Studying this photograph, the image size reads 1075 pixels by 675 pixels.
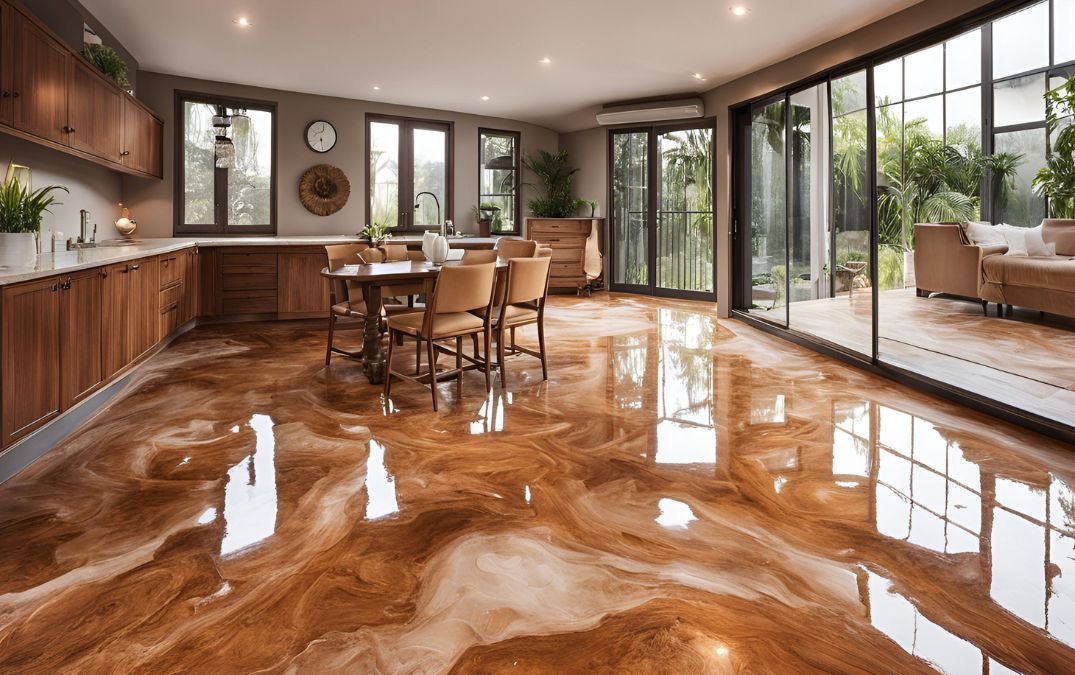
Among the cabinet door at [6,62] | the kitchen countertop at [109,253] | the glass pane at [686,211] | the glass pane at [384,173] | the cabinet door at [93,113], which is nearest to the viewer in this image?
the kitchen countertop at [109,253]

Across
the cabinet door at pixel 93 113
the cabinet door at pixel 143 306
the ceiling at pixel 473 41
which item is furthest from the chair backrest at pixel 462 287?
the cabinet door at pixel 93 113

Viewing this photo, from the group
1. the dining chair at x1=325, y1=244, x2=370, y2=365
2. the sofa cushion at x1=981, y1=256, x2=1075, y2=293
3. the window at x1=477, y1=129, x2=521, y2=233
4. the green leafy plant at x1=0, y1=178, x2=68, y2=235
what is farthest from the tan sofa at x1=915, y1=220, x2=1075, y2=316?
the window at x1=477, y1=129, x2=521, y2=233

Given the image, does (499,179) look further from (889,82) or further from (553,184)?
(889,82)

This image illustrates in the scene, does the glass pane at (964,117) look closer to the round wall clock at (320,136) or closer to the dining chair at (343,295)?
the dining chair at (343,295)

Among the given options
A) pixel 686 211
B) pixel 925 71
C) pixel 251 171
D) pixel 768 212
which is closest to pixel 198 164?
pixel 251 171

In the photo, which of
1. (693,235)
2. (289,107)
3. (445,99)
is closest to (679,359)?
(693,235)

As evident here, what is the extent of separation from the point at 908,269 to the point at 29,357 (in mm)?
5184

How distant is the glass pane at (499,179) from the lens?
9.73 meters

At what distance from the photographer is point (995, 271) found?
4.18 meters

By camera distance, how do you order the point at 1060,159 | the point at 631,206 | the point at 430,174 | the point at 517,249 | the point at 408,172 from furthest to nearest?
1. the point at 631,206
2. the point at 430,174
3. the point at 408,172
4. the point at 517,249
5. the point at 1060,159

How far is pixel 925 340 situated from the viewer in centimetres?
466

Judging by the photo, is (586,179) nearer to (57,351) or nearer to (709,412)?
(709,412)

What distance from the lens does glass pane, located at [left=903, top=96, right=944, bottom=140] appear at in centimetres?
432

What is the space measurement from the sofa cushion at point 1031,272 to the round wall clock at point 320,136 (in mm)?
6997
